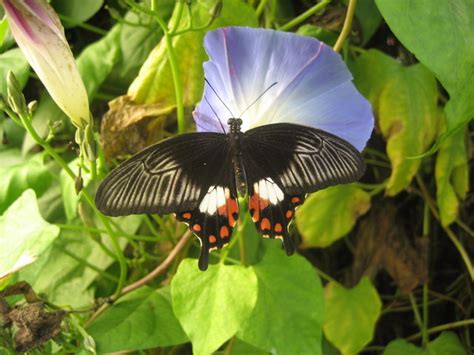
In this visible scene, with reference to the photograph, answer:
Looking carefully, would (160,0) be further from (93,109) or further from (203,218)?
(203,218)

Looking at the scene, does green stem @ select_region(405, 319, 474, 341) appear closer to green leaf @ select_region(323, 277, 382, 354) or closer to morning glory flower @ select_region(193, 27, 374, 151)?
green leaf @ select_region(323, 277, 382, 354)

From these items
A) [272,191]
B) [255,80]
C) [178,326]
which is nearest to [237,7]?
[255,80]

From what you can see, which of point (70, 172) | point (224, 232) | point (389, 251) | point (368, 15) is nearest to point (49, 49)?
point (70, 172)

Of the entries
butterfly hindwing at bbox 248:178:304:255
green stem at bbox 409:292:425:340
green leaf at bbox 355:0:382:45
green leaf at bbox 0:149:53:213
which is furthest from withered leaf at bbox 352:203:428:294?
green leaf at bbox 0:149:53:213

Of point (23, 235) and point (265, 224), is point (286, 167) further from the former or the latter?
point (23, 235)

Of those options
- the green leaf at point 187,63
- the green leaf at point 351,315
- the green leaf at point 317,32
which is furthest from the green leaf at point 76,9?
the green leaf at point 351,315

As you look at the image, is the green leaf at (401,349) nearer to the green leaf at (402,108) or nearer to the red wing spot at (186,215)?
the green leaf at (402,108)
